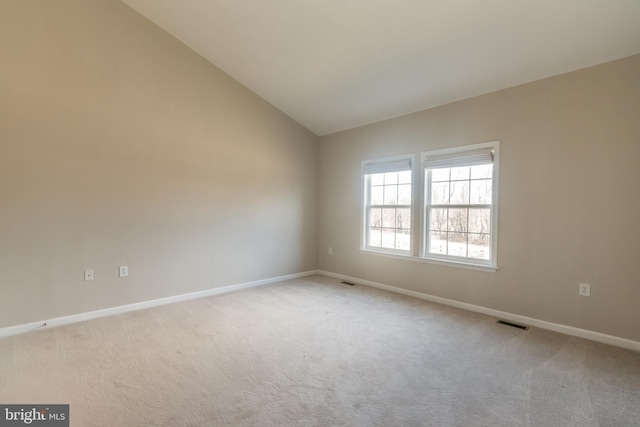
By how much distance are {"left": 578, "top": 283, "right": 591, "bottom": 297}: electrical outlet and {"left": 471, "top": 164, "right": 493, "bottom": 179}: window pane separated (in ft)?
4.56

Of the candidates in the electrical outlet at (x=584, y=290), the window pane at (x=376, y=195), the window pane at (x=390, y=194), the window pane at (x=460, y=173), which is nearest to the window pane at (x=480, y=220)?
the window pane at (x=460, y=173)

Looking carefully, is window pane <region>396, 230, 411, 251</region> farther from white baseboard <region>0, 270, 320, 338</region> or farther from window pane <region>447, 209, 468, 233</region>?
white baseboard <region>0, 270, 320, 338</region>

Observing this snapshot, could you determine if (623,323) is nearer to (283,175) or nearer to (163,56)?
(283,175)

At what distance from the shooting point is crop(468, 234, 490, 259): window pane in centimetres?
348

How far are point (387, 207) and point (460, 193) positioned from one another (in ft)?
3.68

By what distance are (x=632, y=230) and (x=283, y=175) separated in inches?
164

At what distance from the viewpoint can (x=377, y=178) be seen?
15.4 ft

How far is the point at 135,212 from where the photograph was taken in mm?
3428

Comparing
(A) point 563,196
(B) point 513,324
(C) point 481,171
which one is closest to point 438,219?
(C) point 481,171

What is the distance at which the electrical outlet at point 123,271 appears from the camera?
3.34 metres

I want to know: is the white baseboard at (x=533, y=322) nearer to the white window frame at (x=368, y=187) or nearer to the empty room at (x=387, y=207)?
the empty room at (x=387, y=207)

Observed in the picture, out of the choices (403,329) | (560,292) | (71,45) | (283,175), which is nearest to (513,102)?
(560,292)

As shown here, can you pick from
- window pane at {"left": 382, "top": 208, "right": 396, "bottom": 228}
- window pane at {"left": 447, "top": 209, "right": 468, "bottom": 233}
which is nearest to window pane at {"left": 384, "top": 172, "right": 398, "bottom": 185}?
window pane at {"left": 382, "top": 208, "right": 396, "bottom": 228}

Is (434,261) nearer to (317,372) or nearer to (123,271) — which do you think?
(317,372)
